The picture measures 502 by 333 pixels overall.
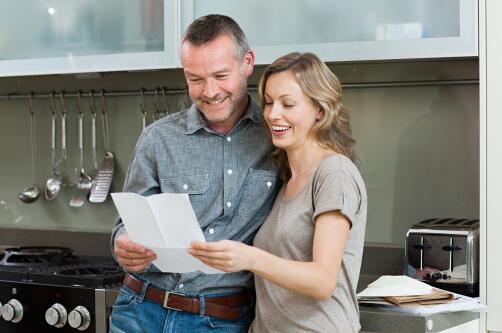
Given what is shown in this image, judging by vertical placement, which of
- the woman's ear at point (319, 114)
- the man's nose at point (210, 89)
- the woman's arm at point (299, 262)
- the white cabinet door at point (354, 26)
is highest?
the white cabinet door at point (354, 26)

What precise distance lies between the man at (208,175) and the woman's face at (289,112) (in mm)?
143

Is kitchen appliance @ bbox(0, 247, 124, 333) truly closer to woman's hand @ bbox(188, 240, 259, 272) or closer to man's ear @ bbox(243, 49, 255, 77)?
man's ear @ bbox(243, 49, 255, 77)

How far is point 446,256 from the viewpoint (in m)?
2.28

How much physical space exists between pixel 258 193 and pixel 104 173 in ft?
4.42

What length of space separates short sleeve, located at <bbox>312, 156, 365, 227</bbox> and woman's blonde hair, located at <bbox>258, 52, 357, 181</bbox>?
68 mm

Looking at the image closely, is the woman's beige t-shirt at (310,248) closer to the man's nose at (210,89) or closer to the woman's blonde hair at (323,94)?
the woman's blonde hair at (323,94)

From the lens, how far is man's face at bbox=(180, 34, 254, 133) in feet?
6.12

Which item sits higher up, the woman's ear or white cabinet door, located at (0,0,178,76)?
white cabinet door, located at (0,0,178,76)

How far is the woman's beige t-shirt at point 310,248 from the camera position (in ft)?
5.63

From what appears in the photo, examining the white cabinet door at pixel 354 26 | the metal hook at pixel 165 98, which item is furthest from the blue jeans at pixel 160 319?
the metal hook at pixel 165 98

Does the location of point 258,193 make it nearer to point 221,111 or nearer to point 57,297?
point 221,111

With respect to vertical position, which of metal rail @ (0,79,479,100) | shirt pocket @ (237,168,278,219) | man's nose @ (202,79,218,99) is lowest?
shirt pocket @ (237,168,278,219)
